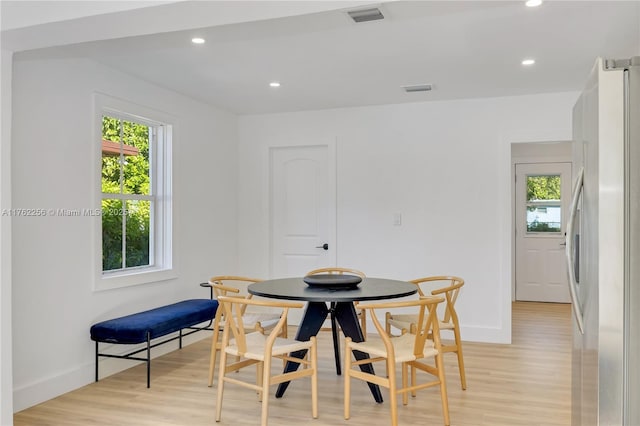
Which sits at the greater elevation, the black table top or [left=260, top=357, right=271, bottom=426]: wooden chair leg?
the black table top

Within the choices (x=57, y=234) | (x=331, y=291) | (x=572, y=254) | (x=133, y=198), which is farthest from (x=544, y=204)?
(x=57, y=234)

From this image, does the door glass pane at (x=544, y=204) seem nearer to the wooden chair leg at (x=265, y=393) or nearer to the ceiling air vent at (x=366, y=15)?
the ceiling air vent at (x=366, y=15)

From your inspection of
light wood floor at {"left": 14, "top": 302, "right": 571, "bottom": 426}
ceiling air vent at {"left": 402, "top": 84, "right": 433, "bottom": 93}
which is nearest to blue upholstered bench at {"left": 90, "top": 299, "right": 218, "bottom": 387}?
light wood floor at {"left": 14, "top": 302, "right": 571, "bottom": 426}

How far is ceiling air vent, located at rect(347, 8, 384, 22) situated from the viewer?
283cm

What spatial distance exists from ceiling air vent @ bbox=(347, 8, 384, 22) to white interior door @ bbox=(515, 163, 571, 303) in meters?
5.38

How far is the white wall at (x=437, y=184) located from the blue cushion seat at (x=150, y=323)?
1914mm

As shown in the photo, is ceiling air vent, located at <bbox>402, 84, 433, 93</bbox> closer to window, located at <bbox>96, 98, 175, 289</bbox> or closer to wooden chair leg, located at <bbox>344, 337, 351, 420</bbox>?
→ window, located at <bbox>96, 98, 175, 289</bbox>

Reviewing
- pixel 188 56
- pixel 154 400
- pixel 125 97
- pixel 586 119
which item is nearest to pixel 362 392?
pixel 154 400

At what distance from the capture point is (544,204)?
7.54m

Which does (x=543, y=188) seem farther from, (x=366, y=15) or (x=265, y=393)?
(x=265, y=393)

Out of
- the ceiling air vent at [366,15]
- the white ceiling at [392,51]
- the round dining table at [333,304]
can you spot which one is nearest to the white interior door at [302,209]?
the white ceiling at [392,51]

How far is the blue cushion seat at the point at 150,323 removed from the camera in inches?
146

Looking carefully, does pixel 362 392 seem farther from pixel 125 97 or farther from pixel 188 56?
pixel 125 97

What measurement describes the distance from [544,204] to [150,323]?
19.6 feet
